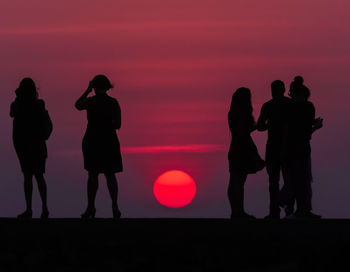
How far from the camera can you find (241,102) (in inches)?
606

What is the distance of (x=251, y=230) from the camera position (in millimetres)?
11875

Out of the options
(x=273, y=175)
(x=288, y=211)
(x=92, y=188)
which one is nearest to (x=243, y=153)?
(x=273, y=175)

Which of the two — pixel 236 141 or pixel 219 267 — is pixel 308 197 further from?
pixel 219 267

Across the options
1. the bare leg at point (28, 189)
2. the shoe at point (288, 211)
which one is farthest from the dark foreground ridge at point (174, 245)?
the shoe at point (288, 211)

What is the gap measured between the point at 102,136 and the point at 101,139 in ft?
0.16

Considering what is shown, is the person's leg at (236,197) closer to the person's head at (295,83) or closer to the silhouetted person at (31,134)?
the person's head at (295,83)

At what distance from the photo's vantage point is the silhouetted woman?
1518cm

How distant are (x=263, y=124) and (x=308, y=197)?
1.37 m

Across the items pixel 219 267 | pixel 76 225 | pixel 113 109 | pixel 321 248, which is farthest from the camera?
pixel 113 109

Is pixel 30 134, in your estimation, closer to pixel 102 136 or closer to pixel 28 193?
pixel 28 193

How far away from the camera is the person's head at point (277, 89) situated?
15.6 meters

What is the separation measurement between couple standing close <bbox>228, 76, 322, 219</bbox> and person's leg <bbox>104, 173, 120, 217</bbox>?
5.91 ft

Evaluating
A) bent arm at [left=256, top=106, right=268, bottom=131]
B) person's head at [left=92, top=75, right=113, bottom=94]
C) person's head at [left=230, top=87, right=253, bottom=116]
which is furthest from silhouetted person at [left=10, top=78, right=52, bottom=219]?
bent arm at [left=256, top=106, right=268, bottom=131]

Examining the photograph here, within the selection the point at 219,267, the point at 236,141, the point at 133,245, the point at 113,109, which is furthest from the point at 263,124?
the point at 219,267
